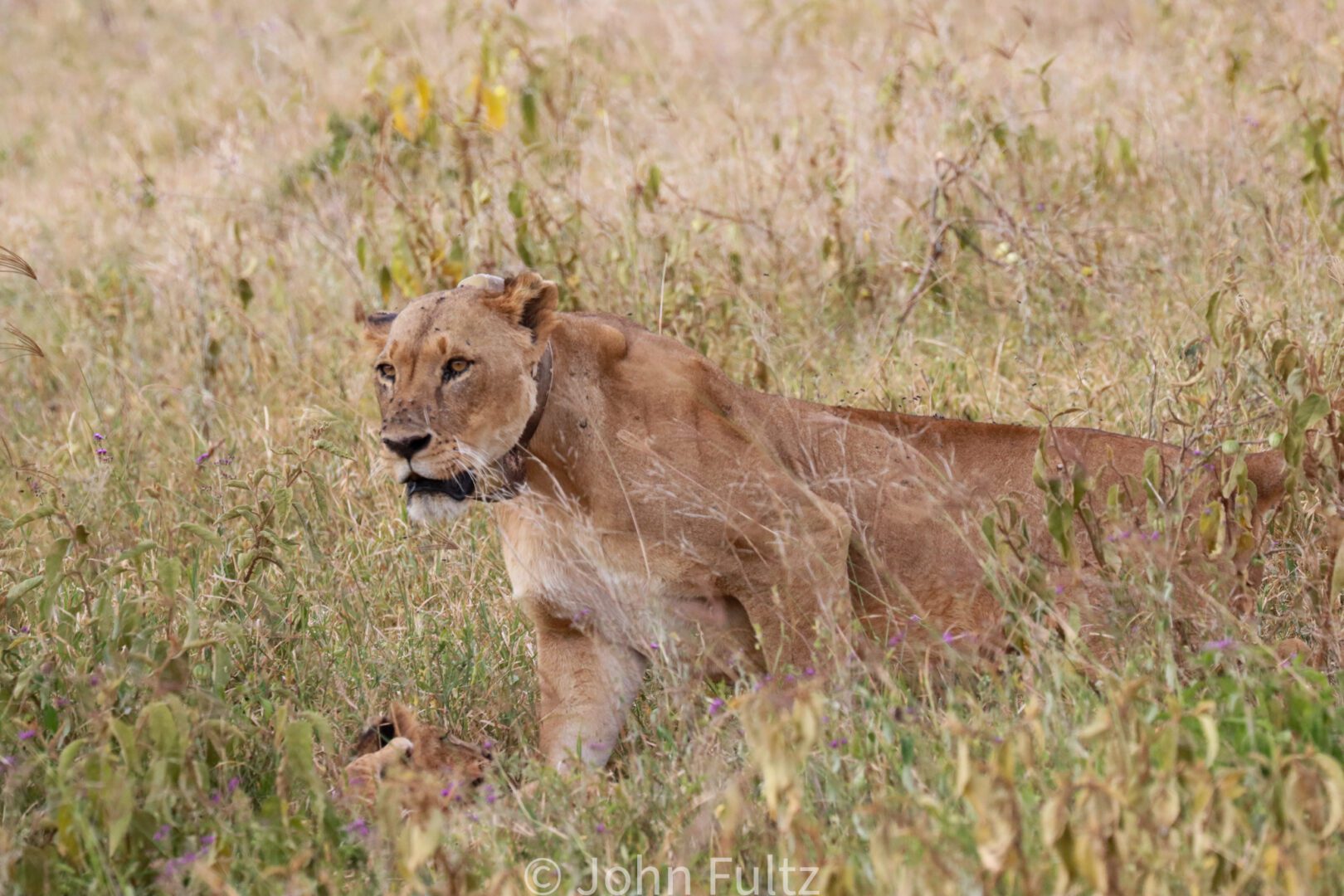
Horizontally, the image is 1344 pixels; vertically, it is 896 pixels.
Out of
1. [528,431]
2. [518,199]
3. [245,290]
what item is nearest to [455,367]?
[528,431]

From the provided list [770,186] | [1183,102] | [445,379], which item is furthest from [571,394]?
[1183,102]

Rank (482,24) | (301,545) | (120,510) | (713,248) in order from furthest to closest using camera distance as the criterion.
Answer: (482,24)
(713,248)
(120,510)
(301,545)

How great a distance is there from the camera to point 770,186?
7398 millimetres

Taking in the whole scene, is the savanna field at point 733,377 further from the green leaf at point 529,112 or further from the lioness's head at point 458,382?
the lioness's head at point 458,382

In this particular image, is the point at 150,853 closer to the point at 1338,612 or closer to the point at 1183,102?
the point at 1338,612

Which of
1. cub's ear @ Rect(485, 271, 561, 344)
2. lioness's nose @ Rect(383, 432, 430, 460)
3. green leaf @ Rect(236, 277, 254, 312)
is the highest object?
cub's ear @ Rect(485, 271, 561, 344)

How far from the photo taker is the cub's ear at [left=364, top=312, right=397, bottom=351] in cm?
414

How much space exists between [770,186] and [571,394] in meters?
3.64

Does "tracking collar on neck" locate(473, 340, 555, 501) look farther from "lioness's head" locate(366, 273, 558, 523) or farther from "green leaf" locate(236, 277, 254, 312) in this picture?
"green leaf" locate(236, 277, 254, 312)

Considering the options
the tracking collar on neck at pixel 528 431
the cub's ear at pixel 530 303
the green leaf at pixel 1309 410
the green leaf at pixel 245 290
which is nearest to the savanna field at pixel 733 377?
the green leaf at pixel 1309 410

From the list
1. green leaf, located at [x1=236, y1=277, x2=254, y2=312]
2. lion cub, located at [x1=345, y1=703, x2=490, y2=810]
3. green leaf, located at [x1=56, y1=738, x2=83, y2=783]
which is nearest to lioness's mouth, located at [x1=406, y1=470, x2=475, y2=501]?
lion cub, located at [x1=345, y1=703, x2=490, y2=810]

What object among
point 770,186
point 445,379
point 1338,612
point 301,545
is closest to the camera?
point 1338,612

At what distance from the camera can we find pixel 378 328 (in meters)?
4.16

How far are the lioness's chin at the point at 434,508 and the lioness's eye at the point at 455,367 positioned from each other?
0.97 ft
